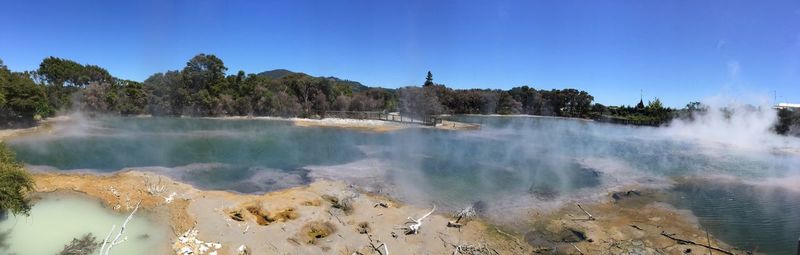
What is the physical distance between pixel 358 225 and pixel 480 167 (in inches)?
469

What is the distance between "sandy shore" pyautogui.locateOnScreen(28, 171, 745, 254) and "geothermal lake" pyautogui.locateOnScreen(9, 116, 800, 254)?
1.28 m

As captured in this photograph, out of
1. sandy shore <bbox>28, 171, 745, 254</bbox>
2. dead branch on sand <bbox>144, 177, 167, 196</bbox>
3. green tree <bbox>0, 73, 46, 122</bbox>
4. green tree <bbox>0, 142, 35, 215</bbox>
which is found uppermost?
green tree <bbox>0, 73, 46, 122</bbox>

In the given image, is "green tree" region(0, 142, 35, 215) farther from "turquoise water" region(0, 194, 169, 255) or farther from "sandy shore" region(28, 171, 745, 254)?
"sandy shore" region(28, 171, 745, 254)

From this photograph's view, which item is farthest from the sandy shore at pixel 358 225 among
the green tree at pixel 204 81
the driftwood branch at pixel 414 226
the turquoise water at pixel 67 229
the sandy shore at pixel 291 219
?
the green tree at pixel 204 81

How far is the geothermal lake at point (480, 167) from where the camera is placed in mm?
15023

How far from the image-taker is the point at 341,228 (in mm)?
11703

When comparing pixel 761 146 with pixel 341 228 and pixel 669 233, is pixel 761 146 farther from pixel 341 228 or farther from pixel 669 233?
pixel 341 228

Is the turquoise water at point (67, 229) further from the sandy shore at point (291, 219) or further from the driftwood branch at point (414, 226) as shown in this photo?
the driftwood branch at point (414, 226)

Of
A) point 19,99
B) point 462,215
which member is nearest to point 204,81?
point 19,99

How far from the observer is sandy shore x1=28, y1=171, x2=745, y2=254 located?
413 inches

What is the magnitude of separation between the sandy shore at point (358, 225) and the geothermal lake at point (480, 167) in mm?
1278

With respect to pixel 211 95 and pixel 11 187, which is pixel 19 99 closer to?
pixel 211 95

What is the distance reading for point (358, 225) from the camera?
12.0 m

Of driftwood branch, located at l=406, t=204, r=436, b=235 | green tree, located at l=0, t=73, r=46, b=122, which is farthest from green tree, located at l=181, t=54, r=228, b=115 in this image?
driftwood branch, located at l=406, t=204, r=436, b=235
